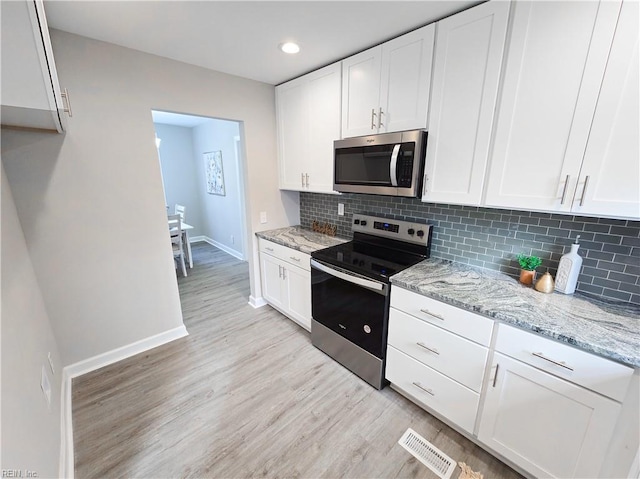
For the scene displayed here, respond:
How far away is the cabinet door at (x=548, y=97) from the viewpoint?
117cm

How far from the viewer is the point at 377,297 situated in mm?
1796

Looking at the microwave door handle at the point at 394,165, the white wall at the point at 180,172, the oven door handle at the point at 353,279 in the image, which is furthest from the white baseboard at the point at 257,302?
the white wall at the point at 180,172

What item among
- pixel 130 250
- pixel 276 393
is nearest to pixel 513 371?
pixel 276 393

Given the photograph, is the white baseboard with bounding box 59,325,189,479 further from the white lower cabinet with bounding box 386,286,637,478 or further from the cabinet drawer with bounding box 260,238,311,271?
the white lower cabinet with bounding box 386,286,637,478

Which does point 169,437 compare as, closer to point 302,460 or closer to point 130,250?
point 302,460

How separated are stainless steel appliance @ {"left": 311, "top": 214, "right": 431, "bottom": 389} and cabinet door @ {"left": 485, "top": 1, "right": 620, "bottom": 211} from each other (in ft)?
2.44

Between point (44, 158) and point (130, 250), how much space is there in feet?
2.69

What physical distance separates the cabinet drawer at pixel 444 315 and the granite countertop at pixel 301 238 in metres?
0.91

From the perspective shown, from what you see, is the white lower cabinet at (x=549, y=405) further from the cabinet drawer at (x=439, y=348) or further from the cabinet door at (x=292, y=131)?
the cabinet door at (x=292, y=131)

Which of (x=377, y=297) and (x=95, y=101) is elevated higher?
(x=95, y=101)

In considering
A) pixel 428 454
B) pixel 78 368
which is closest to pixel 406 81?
pixel 428 454

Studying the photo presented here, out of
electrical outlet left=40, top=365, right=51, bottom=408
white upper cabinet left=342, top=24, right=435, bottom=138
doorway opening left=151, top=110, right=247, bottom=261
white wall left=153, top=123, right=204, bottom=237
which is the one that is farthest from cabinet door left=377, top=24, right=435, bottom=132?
white wall left=153, top=123, right=204, bottom=237

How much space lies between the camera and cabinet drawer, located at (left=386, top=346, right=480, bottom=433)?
153 cm

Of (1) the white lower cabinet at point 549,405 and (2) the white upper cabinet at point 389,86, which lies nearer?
(1) the white lower cabinet at point 549,405
